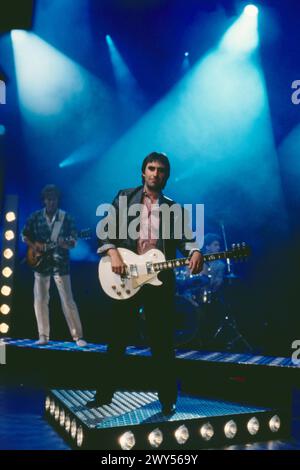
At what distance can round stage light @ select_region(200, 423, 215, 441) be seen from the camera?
3771mm

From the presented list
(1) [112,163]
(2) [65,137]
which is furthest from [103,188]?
(2) [65,137]

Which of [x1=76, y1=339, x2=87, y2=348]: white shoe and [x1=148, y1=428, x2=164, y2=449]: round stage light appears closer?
[x1=148, y1=428, x2=164, y2=449]: round stage light

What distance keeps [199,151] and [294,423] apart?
572cm

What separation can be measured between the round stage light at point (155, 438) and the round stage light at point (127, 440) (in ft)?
0.43

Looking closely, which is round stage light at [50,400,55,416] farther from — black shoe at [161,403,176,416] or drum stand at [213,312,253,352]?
drum stand at [213,312,253,352]

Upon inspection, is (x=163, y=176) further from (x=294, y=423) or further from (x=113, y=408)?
(x=294, y=423)

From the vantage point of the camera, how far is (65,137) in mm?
9125

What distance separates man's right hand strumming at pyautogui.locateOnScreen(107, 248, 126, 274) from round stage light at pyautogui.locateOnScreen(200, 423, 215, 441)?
1282 mm

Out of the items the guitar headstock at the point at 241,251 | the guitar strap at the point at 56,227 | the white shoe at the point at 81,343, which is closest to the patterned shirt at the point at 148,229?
the guitar headstock at the point at 241,251

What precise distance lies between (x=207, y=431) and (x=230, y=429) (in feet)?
0.68

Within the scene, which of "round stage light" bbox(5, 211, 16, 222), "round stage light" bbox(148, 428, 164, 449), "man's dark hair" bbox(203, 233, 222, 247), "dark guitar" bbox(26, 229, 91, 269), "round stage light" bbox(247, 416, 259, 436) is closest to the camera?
"round stage light" bbox(148, 428, 164, 449)

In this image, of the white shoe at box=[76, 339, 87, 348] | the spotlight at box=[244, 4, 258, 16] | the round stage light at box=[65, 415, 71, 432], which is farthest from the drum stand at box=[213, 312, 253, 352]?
the spotlight at box=[244, 4, 258, 16]

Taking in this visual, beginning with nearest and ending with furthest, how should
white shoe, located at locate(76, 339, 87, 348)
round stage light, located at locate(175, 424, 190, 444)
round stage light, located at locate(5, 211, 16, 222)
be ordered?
round stage light, located at locate(175, 424, 190, 444) < white shoe, located at locate(76, 339, 87, 348) < round stage light, located at locate(5, 211, 16, 222)

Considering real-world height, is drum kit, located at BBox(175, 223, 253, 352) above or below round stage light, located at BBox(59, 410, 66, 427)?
above
